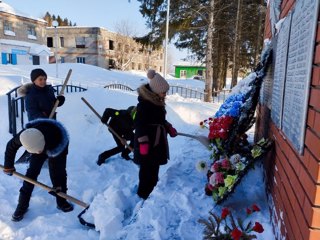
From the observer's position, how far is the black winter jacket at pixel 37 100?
4742 mm

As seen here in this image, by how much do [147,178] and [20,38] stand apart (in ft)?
109

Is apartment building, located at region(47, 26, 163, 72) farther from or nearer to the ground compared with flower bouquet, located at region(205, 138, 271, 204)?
farther from the ground

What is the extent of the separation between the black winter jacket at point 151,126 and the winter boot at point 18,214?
152 cm

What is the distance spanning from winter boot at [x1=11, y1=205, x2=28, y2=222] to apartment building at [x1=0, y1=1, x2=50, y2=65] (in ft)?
98.0

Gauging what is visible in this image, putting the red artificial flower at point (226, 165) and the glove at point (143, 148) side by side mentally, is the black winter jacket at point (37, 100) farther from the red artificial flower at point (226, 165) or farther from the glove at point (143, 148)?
the red artificial flower at point (226, 165)

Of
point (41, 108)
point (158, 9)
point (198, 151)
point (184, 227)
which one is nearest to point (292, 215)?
point (184, 227)

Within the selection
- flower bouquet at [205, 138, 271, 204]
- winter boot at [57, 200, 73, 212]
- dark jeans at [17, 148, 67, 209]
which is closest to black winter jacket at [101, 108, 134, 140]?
dark jeans at [17, 148, 67, 209]

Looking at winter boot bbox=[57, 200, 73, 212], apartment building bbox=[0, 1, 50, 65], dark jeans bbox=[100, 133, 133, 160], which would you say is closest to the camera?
winter boot bbox=[57, 200, 73, 212]

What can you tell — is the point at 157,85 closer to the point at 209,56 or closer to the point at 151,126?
the point at 151,126

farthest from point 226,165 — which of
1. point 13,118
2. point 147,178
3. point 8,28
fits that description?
point 8,28

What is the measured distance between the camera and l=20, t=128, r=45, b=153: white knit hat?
331 cm

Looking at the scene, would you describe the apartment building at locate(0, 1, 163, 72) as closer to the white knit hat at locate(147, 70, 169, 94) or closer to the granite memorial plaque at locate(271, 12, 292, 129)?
the white knit hat at locate(147, 70, 169, 94)

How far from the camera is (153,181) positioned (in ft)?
12.9

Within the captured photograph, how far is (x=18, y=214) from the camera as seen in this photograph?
3.79 metres
